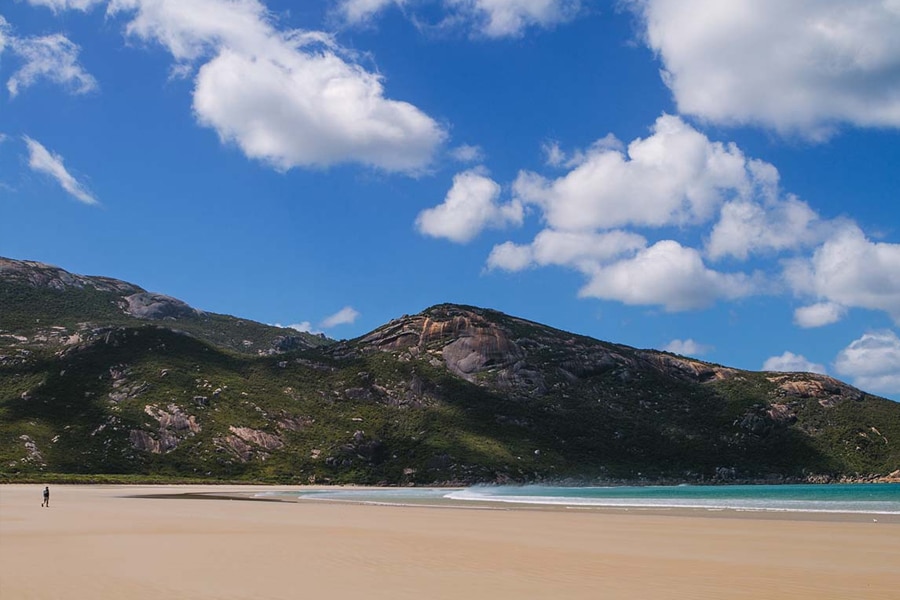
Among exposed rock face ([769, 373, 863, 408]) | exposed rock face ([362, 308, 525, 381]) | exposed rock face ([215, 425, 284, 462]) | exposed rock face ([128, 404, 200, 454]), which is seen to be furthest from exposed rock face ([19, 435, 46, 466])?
exposed rock face ([769, 373, 863, 408])

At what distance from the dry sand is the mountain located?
248 ft

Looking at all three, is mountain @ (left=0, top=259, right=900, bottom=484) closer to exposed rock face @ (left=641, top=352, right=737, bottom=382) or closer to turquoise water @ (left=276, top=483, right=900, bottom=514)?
exposed rock face @ (left=641, top=352, right=737, bottom=382)

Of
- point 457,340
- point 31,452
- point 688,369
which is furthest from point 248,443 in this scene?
point 688,369

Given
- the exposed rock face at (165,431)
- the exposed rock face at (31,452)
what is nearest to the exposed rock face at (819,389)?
the exposed rock face at (165,431)

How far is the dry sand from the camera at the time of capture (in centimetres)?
1276

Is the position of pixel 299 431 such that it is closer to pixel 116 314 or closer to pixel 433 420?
pixel 433 420

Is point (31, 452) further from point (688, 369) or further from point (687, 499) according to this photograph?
point (688, 369)

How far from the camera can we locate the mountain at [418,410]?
10850cm

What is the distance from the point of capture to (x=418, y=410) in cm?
13975

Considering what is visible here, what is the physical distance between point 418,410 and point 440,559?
406ft

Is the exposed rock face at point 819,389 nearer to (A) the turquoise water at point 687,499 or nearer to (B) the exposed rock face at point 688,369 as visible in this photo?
(B) the exposed rock face at point 688,369

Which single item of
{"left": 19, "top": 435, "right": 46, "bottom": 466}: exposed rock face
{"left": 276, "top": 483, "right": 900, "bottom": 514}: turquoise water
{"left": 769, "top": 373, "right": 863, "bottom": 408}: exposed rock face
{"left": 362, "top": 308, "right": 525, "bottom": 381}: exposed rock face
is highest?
{"left": 362, "top": 308, "right": 525, "bottom": 381}: exposed rock face

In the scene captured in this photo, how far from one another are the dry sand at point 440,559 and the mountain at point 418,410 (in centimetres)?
7550

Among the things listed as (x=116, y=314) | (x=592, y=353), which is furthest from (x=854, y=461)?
(x=116, y=314)
